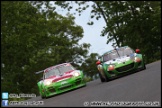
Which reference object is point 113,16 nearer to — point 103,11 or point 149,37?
point 103,11

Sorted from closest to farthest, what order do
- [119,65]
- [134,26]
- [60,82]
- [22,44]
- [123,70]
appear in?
1. [60,82]
2. [119,65]
3. [123,70]
4. [22,44]
5. [134,26]

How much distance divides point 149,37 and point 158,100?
31800 mm

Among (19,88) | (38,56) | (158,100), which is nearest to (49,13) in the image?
(38,56)

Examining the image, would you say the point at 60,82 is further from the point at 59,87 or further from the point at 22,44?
the point at 22,44

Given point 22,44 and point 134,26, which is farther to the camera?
point 134,26

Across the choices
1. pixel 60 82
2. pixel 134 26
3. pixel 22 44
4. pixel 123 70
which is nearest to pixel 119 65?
pixel 123 70

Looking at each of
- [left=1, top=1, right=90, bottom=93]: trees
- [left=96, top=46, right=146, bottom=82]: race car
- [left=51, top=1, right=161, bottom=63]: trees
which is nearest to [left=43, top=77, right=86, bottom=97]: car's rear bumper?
[left=96, top=46, right=146, bottom=82]: race car

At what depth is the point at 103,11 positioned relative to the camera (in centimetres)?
4088

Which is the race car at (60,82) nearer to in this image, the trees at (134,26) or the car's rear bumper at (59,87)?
the car's rear bumper at (59,87)

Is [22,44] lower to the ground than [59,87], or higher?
higher

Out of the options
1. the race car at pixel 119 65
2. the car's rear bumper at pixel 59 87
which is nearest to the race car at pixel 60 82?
the car's rear bumper at pixel 59 87

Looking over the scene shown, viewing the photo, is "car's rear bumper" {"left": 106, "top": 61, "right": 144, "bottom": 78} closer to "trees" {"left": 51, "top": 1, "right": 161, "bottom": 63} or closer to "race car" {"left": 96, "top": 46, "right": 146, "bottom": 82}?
"race car" {"left": 96, "top": 46, "right": 146, "bottom": 82}

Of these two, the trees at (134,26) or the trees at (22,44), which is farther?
the trees at (134,26)

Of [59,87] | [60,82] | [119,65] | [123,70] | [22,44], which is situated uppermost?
[22,44]
